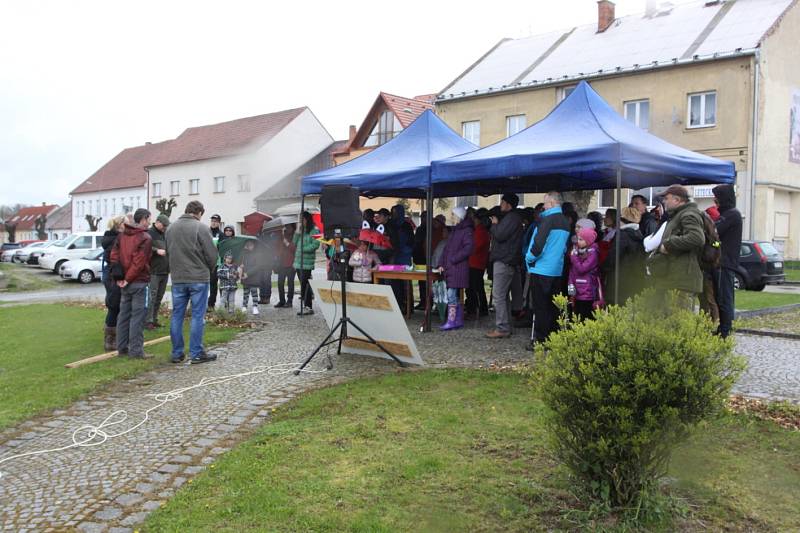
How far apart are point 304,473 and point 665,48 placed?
94.1 feet

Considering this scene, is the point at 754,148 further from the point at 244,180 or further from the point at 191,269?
the point at 191,269

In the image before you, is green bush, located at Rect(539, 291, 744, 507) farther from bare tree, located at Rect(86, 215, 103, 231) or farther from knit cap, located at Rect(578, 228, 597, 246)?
bare tree, located at Rect(86, 215, 103, 231)

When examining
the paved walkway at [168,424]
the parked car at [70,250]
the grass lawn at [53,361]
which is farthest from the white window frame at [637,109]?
the grass lawn at [53,361]

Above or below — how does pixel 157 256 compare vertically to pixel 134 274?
A: above

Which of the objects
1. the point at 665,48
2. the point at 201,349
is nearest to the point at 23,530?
the point at 201,349

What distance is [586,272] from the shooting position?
795 cm

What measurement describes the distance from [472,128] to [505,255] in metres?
26.2

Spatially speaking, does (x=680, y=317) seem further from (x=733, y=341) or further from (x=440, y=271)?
(x=440, y=271)

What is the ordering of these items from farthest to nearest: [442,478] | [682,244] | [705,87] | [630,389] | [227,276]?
[705,87] < [227,276] < [682,244] < [442,478] < [630,389]

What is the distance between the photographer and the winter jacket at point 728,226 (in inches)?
313

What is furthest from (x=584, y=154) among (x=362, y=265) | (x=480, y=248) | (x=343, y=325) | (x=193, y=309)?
(x=193, y=309)

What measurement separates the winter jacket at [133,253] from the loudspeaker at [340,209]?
2367 millimetres

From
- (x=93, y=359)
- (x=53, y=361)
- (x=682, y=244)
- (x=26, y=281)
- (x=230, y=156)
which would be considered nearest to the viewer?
(x=682, y=244)

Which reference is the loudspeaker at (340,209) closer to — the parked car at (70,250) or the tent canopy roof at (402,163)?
the tent canopy roof at (402,163)
